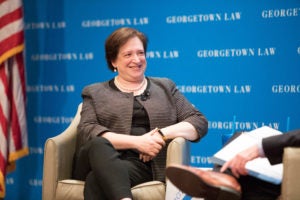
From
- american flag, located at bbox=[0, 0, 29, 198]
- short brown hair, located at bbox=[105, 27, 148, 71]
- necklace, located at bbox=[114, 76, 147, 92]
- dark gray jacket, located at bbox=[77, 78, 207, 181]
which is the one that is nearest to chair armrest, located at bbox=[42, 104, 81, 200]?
dark gray jacket, located at bbox=[77, 78, 207, 181]

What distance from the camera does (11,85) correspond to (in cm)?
368

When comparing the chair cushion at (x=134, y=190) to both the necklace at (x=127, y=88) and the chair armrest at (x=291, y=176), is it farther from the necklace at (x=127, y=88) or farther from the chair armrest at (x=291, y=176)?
the chair armrest at (x=291, y=176)

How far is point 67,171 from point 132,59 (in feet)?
2.46

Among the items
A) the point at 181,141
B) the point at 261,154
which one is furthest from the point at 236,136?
the point at 261,154

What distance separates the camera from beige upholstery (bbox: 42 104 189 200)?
2605 mm

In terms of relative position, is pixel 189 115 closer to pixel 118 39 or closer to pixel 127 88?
pixel 127 88

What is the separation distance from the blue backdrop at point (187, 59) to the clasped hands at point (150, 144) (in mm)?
1026

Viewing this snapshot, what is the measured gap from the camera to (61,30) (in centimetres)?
395

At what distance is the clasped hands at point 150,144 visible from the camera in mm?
2688

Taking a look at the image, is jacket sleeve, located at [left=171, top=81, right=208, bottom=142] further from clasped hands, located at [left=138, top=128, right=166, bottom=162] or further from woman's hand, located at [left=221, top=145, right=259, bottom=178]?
woman's hand, located at [left=221, top=145, right=259, bottom=178]

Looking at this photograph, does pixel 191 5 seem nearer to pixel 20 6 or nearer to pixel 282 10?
pixel 282 10

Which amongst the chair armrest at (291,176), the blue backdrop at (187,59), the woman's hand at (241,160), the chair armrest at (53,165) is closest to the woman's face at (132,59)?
the chair armrest at (53,165)

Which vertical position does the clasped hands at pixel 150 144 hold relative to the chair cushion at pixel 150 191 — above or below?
above

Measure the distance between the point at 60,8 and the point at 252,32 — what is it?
1.51 metres
